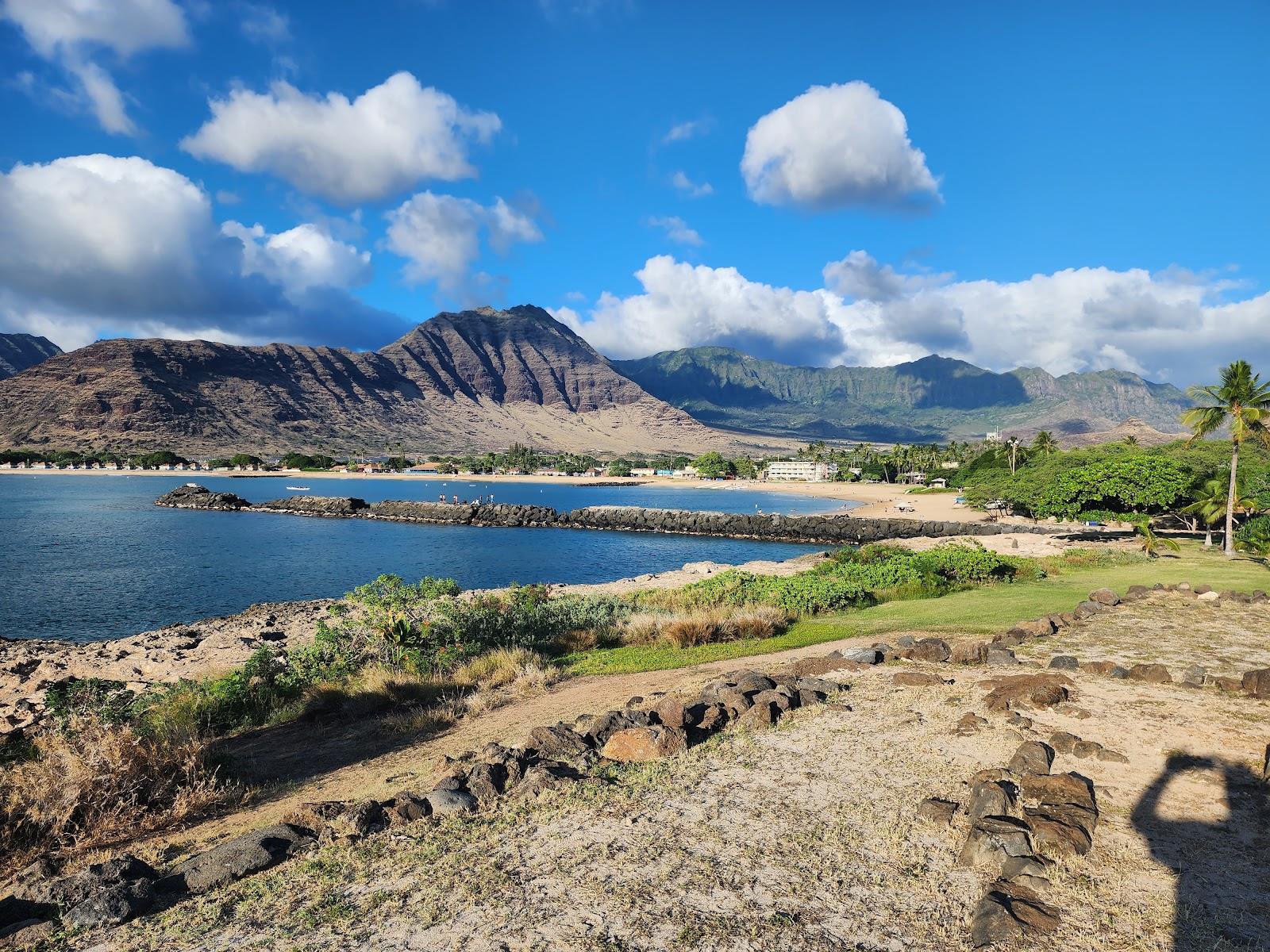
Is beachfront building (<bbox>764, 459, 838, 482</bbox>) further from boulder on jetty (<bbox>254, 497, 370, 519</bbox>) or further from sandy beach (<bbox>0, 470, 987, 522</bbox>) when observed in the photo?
boulder on jetty (<bbox>254, 497, 370, 519</bbox>)

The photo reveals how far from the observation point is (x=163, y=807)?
7.50m

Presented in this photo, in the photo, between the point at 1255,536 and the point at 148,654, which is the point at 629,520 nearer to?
the point at 1255,536

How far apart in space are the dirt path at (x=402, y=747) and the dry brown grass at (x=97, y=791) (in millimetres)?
421

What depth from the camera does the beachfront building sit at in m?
165

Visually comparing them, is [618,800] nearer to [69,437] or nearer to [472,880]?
[472,880]

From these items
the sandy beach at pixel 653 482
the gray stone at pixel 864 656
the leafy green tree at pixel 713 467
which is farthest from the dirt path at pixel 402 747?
the leafy green tree at pixel 713 467

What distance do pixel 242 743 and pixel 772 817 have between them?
837cm

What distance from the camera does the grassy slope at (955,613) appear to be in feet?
48.7

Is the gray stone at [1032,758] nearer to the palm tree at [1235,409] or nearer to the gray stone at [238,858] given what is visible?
the gray stone at [238,858]

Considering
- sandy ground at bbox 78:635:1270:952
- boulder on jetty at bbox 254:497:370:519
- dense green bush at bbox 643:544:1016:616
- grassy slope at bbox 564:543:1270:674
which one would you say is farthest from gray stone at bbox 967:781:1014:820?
boulder on jetty at bbox 254:497:370:519

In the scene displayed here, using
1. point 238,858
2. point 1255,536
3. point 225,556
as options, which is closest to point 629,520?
point 225,556

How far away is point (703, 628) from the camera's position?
16.5m

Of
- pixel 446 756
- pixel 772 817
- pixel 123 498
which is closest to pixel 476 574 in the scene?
pixel 446 756

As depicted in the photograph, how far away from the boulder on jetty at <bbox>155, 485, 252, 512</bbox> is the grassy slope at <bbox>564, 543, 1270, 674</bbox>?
85254 millimetres
